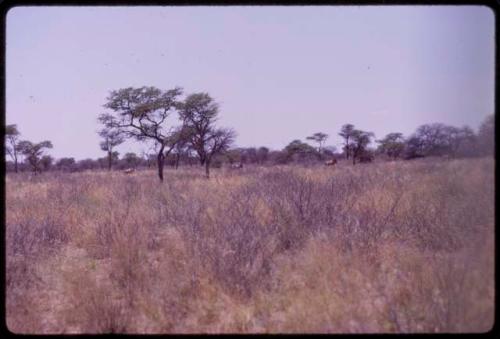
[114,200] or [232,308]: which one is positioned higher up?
[114,200]

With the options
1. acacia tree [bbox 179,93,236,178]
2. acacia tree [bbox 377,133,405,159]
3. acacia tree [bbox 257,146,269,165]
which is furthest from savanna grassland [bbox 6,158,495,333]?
acacia tree [bbox 257,146,269,165]

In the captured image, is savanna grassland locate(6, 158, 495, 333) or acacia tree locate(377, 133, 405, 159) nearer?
savanna grassland locate(6, 158, 495, 333)

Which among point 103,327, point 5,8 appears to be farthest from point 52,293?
point 5,8

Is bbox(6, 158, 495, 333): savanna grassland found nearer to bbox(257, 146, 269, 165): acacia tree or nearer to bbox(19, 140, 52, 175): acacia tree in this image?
bbox(19, 140, 52, 175): acacia tree

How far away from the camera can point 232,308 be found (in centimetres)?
348

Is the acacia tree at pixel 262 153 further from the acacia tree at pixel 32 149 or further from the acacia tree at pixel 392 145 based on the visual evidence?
the acacia tree at pixel 32 149

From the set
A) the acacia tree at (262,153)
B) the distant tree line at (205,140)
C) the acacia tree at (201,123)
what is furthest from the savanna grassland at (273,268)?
the acacia tree at (262,153)

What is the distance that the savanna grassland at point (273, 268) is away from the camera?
3.19m

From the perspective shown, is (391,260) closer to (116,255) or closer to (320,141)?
(116,255)

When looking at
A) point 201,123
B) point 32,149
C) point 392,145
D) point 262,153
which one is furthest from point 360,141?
point 32,149

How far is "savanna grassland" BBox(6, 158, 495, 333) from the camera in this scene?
126 inches

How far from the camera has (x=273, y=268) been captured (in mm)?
4137

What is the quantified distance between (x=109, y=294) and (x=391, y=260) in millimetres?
2732

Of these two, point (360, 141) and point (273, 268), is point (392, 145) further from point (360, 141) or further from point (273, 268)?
point (273, 268)
